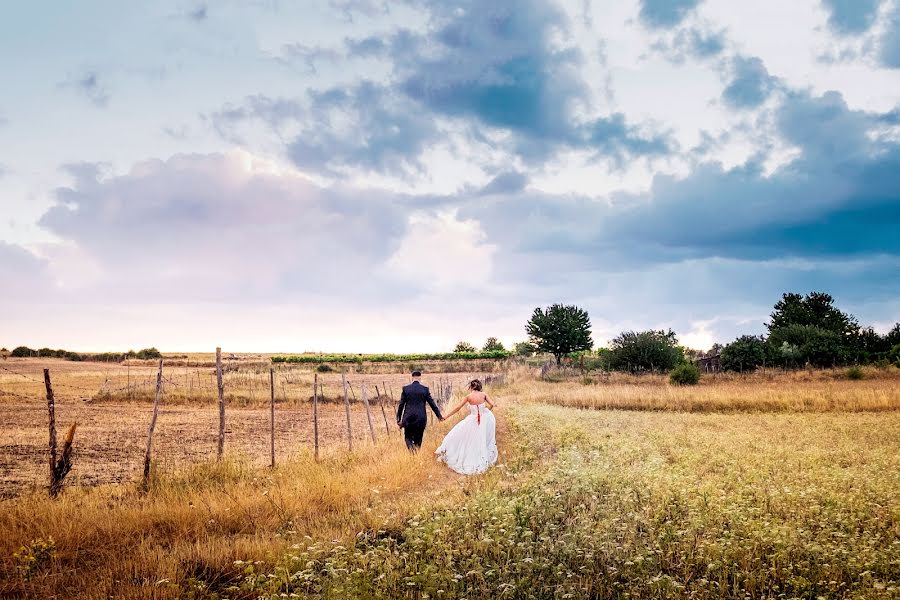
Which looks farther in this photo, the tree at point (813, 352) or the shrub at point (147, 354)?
the shrub at point (147, 354)

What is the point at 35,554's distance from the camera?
768 cm

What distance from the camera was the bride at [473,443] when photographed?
48.5 feet

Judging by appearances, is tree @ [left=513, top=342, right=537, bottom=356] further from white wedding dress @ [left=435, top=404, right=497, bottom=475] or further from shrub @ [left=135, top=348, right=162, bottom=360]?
white wedding dress @ [left=435, top=404, right=497, bottom=475]

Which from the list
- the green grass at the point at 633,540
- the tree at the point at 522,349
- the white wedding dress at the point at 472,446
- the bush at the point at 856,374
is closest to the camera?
the green grass at the point at 633,540

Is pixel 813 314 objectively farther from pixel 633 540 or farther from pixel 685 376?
pixel 633 540

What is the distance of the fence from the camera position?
18.2 m

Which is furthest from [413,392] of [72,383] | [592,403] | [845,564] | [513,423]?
[72,383]

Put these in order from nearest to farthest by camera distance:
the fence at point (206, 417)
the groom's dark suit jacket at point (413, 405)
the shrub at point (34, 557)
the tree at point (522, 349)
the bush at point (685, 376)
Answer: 1. the shrub at point (34, 557)
2. the groom's dark suit jacket at point (413, 405)
3. the fence at point (206, 417)
4. the bush at point (685, 376)
5. the tree at point (522, 349)

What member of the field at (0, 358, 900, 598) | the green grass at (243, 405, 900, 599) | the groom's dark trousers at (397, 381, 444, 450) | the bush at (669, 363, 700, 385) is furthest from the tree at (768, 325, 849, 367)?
the groom's dark trousers at (397, 381, 444, 450)

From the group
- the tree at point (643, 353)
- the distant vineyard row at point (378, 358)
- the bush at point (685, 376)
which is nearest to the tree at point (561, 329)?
the distant vineyard row at point (378, 358)

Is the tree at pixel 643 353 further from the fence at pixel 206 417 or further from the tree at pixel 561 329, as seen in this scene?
the tree at pixel 561 329

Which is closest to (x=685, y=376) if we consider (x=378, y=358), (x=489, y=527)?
(x=489, y=527)

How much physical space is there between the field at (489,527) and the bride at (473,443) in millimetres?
541

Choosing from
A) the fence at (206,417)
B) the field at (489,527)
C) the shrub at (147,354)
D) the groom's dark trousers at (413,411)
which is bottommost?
the fence at (206,417)
